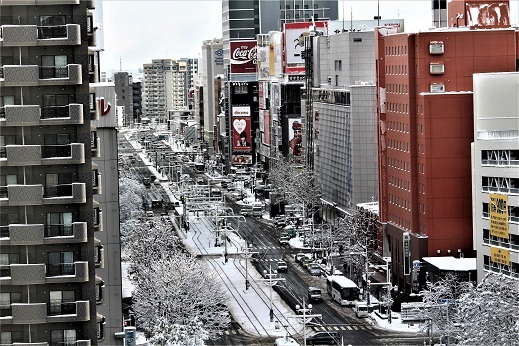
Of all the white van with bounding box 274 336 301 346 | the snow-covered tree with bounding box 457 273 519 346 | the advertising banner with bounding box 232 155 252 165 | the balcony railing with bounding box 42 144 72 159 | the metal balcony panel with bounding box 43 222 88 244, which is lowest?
the white van with bounding box 274 336 301 346

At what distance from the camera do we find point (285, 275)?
76.1 m

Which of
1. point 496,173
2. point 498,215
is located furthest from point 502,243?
point 496,173

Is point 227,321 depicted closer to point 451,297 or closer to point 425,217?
point 451,297

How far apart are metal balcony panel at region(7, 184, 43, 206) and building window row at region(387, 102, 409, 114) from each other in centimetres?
4515

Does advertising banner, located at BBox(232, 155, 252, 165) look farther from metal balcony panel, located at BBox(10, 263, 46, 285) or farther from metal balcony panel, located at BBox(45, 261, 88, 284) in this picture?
metal balcony panel, located at BBox(10, 263, 46, 285)

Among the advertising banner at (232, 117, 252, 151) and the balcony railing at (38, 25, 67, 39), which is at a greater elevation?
the balcony railing at (38, 25, 67, 39)

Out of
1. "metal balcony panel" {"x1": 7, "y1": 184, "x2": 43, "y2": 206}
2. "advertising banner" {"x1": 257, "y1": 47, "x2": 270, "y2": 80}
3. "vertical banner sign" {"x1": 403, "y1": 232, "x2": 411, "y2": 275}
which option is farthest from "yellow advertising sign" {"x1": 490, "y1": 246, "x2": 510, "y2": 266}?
"advertising banner" {"x1": 257, "y1": 47, "x2": 270, "y2": 80}

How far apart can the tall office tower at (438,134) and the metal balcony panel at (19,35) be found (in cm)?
4068

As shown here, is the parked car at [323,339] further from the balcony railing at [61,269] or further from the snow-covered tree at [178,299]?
the balcony railing at [61,269]

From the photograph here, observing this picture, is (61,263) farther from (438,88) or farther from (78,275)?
(438,88)

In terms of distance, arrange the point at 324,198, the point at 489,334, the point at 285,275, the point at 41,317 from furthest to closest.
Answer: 1. the point at 324,198
2. the point at 285,275
3. the point at 489,334
4. the point at 41,317

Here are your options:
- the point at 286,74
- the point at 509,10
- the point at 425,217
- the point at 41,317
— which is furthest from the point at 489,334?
the point at 286,74

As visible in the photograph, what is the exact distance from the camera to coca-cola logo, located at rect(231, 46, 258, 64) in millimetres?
163125

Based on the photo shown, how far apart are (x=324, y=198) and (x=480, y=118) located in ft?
129
